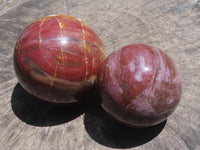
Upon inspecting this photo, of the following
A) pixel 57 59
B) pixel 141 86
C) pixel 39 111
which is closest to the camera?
pixel 141 86

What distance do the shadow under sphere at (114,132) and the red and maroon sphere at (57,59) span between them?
A: 38 cm

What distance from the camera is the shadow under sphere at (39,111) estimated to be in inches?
112

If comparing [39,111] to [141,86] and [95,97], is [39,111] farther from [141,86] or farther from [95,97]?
[141,86]

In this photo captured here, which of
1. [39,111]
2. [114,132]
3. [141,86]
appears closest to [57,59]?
[39,111]

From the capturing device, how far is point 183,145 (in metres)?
2.54

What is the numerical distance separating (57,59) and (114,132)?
3.28ft

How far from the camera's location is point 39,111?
9.71ft

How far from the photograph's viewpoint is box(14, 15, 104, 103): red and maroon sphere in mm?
2541

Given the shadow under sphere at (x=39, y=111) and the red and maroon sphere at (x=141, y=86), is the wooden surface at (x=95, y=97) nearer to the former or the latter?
the shadow under sphere at (x=39, y=111)

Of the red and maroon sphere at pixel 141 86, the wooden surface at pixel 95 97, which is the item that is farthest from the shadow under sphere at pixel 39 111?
the red and maroon sphere at pixel 141 86

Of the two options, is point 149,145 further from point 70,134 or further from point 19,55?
point 19,55

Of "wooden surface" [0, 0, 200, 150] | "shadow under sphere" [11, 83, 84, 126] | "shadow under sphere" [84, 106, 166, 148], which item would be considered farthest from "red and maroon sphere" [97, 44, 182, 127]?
"shadow under sphere" [11, 83, 84, 126]

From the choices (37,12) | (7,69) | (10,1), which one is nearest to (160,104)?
(7,69)

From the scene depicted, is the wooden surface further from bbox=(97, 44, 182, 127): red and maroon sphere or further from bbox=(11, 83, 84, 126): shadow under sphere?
bbox=(97, 44, 182, 127): red and maroon sphere
